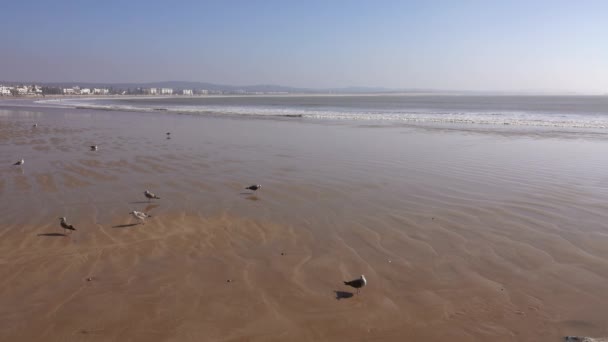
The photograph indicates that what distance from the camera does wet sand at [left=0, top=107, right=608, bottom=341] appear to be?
5.35 meters

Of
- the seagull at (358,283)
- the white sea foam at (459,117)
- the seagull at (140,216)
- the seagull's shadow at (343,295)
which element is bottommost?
the seagull's shadow at (343,295)

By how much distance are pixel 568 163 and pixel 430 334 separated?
1404 cm

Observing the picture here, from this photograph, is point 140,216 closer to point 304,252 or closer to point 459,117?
point 304,252

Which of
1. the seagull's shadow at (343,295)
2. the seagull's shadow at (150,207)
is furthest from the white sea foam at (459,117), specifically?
the seagull's shadow at (343,295)

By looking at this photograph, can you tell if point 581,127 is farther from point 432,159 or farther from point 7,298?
point 7,298

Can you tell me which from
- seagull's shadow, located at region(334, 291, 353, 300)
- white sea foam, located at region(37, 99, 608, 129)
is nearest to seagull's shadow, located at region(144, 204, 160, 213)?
seagull's shadow, located at region(334, 291, 353, 300)

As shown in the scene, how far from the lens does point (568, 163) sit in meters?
16.0

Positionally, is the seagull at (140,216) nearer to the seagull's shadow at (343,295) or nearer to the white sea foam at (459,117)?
the seagull's shadow at (343,295)

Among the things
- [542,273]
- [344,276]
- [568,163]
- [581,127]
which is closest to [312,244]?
[344,276]

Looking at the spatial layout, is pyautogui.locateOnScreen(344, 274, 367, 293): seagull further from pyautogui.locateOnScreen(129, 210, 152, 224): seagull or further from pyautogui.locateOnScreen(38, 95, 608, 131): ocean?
pyautogui.locateOnScreen(38, 95, 608, 131): ocean

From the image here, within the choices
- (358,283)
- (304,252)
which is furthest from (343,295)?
(304,252)

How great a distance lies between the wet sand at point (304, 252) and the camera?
535 centimetres

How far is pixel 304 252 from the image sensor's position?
24.6 ft

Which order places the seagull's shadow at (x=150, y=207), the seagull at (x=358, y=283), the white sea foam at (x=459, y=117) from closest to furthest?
the seagull at (x=358, y=283), the seagull's shadow at (x=150, y=207), the white sea foam at (x=459, y=117)
